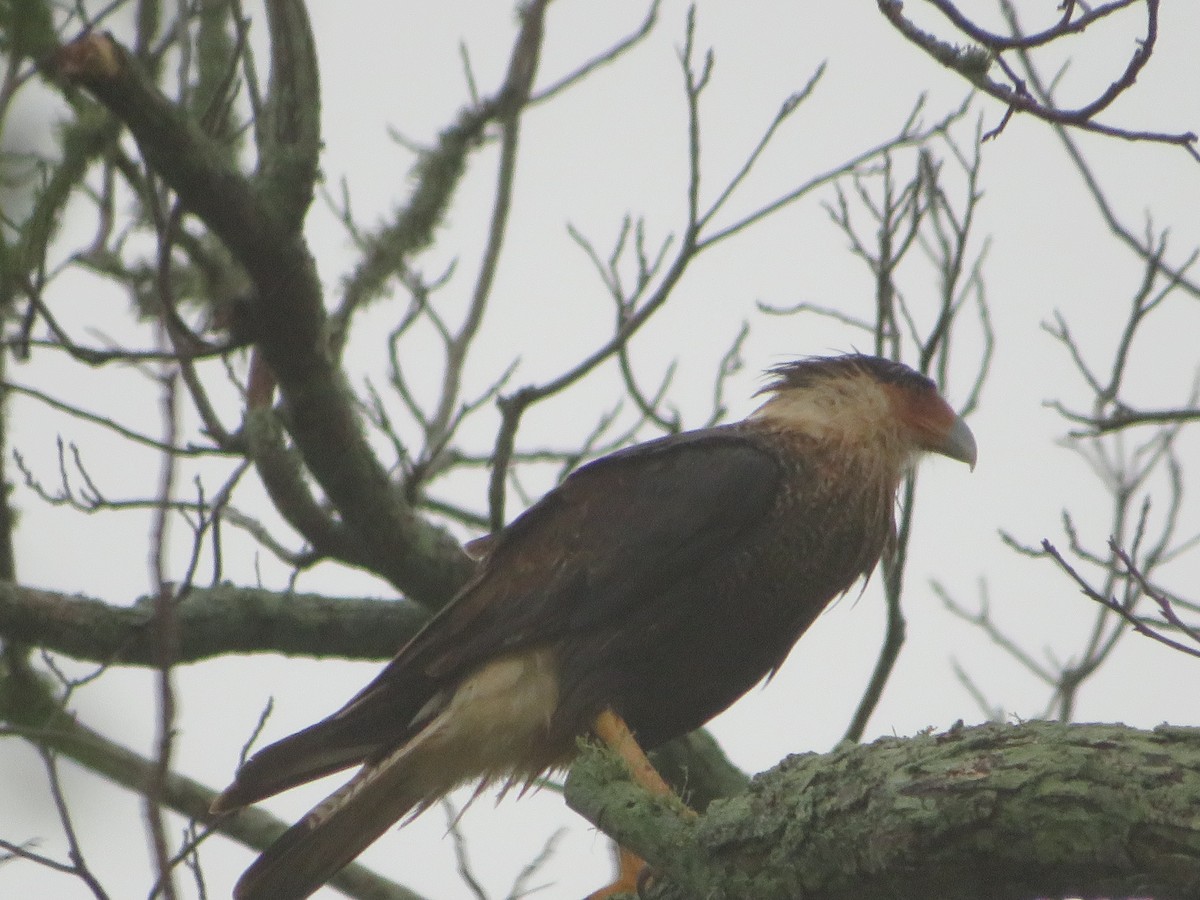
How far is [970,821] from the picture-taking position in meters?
2.61

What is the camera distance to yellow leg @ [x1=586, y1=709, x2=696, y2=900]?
3754 millimetres

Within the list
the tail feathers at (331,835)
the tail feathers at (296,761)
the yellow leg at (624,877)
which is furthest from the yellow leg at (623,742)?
the tail feathers at (296,761)

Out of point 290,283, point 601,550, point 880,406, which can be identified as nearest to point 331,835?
point 601,550

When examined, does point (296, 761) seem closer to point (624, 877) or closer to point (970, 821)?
point (624, 877)

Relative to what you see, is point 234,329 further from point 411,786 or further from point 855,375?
point 855,375

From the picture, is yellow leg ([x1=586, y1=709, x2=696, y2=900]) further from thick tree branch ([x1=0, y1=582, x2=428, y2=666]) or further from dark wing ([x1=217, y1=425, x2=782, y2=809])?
thick tree branch ([x1=0, y1=582, x2=428, y2=666])

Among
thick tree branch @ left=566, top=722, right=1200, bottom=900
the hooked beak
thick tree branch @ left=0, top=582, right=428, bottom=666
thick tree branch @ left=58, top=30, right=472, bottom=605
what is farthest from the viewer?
the hooked beak

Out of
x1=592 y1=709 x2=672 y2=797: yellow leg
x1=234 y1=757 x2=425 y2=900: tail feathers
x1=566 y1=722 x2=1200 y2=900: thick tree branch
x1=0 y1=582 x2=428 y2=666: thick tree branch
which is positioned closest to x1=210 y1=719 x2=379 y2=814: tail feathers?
x1=234 y1=757 x2=425 y2=900: tail feathers

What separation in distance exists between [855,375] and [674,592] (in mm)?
1188

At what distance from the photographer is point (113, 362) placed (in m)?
3.79

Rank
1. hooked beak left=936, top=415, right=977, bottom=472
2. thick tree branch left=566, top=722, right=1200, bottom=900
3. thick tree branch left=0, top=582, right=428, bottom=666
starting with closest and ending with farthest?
thick tree branch left=566, top=722, right=1200, bottom=900
thick tree branch left=0, top=582, right=428, bottom=666
hooked beak left=936, top=415, right=977, bottom=472

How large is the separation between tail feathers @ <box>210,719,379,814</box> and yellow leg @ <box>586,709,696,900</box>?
2.06ft

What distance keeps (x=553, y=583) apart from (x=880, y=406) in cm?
129

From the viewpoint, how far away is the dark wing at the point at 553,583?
397cm
